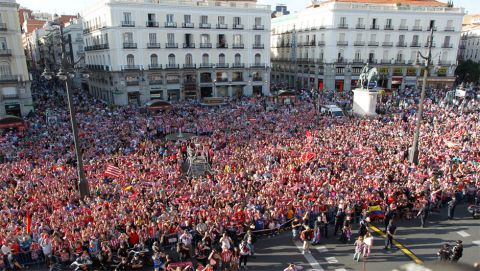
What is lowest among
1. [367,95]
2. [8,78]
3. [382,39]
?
[367,95]

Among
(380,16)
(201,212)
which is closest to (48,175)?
(201,212)

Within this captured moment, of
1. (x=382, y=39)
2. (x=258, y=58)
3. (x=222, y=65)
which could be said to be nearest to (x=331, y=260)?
(x=222, y=65)

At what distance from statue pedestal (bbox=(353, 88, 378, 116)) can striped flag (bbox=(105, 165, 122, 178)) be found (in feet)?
83.7

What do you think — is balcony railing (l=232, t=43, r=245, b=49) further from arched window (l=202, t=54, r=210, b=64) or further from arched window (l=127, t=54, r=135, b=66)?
arched window (l=127, t=54, r=135, b=66)

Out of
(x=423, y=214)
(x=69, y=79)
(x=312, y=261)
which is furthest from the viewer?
(x=69, y=79)

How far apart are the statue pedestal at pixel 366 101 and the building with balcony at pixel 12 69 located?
123 ft

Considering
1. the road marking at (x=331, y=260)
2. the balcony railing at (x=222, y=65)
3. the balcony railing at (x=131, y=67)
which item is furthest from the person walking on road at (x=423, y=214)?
the balcony railing at (x=131, y=67)

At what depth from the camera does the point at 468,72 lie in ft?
237

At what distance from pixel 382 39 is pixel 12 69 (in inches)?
2122

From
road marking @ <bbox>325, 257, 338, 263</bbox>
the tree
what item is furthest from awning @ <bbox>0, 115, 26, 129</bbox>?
the tree

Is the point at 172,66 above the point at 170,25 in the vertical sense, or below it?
below

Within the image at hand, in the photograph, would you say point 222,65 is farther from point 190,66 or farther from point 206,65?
point 190,66

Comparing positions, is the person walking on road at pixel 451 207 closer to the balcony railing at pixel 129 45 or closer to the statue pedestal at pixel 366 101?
the statue pedestal at pixel 366 101

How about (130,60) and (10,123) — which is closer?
(10,123)
